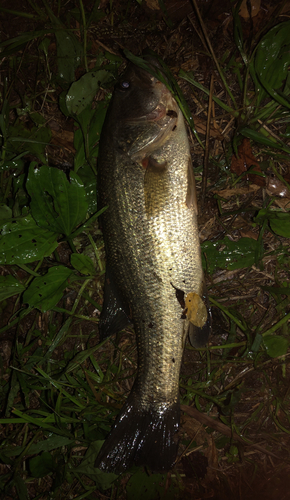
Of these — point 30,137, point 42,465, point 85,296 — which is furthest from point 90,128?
point 42,465

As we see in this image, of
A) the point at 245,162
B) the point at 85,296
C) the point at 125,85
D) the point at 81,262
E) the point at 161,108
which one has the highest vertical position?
the point at 125,85

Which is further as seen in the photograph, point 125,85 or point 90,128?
point 90,128

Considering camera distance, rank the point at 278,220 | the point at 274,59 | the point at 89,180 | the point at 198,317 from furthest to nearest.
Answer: the point at 89,180
the point at 278,220
the point at 274,59
the point at 198,317

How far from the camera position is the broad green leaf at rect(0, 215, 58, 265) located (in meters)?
2.35

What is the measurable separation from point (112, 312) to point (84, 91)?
1.81 m

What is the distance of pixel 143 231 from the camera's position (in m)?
2.00

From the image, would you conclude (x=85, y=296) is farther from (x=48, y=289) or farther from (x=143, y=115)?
(x=143, y=115)

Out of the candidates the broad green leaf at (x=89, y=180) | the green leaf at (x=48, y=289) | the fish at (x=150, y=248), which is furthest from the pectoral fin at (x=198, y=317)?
the broad green leaf at (x=89, y=180)

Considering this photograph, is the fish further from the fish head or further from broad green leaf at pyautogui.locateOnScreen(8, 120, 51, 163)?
broad green leaf at pyautogui.locateOnScreen(8, 120, 51, 163)

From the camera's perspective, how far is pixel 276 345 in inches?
93.3

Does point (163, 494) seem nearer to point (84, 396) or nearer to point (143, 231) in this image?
point (84, 396)

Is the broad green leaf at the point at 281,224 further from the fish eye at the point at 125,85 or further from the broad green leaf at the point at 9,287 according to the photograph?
the broad green leaf at the point at 9,287

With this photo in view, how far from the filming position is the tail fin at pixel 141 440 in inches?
84.8

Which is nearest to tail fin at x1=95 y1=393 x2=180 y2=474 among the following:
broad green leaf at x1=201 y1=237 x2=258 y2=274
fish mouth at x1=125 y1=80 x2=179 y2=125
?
broad green leaf at x1=201 y1=237 x2=258 y2=274
